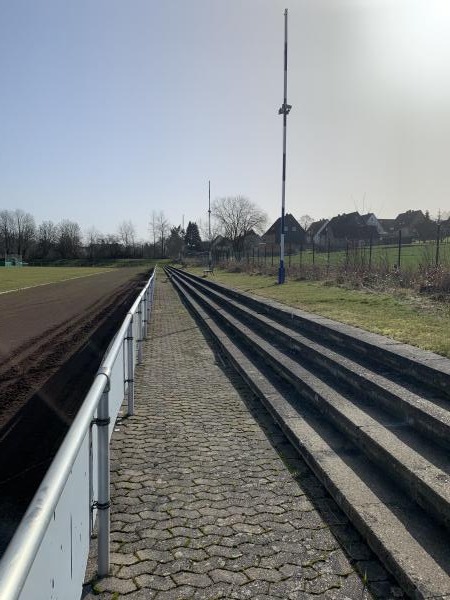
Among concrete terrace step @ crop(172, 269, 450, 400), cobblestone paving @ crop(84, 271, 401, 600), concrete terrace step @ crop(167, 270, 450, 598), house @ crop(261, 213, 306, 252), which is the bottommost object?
cobblestone paving @ crop(84, 271, 401, 600)

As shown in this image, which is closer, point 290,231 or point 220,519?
point 220,519

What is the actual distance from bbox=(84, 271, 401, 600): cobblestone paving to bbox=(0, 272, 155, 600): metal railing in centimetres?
41

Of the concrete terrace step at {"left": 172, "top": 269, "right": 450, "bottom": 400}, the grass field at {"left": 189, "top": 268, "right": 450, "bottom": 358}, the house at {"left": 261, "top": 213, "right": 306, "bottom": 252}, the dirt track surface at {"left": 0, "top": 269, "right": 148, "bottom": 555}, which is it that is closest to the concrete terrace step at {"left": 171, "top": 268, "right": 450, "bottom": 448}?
the concrete terrace step at {"left": 172, "top": 269, "right": 450, "bottom": 400}

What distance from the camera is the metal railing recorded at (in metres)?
1.34

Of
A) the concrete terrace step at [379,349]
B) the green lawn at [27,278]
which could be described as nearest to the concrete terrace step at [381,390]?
the concrete terrace step at [379,349]

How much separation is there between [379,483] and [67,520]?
2.64 m

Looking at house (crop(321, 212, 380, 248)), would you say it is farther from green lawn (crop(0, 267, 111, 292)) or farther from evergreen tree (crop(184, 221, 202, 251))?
green lawn (crop(0, 267, 111, 292))

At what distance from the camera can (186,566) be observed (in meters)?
2.94

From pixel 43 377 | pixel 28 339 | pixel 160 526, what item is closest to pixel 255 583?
pixel 160 526

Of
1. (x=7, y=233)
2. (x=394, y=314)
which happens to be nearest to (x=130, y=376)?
(x=394, y=314)

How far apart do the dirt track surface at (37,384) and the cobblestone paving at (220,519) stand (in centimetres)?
77

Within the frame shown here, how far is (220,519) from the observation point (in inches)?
137

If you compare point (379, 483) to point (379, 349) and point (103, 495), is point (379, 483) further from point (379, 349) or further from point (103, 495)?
point (379, 349)

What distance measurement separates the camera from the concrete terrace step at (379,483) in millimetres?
2742
